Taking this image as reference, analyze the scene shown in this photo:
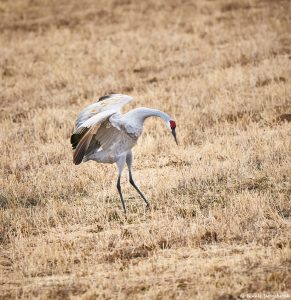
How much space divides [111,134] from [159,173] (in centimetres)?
128

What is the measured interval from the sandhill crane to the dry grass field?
1.79 feet

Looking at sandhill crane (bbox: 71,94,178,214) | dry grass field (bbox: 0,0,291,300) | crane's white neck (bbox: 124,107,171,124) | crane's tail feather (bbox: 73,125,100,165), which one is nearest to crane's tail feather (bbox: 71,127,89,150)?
sandhill crane (bbox: 71,94,178,214)

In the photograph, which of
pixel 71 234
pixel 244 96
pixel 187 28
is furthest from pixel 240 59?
pixel 71 234

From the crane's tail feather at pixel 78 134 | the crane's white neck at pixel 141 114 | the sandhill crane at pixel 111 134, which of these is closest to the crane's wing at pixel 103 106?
the sandhill crane at pixel 111 134

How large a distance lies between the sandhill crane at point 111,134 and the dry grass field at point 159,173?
21.4 inches

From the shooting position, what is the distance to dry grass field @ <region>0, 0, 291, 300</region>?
Answer: 470cm

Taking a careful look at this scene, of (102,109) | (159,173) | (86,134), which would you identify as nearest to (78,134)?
(86,134)

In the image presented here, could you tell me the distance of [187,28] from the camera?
17.7 m

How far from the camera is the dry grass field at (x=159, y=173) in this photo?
15.4 feet

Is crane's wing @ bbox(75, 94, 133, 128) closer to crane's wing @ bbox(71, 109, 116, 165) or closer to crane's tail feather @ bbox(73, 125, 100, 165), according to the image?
crane's wing @ bbox(71, 109, 116, 165)

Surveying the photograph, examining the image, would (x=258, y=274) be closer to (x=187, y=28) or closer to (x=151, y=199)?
(x=151, y=199)

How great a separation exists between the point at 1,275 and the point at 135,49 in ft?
38.5

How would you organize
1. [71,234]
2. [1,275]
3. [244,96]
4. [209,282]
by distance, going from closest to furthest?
[209,282], [1,275], [71,234], [244,96]

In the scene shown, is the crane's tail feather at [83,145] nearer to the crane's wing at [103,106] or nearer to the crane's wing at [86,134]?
the crane's wing at [86,134]
